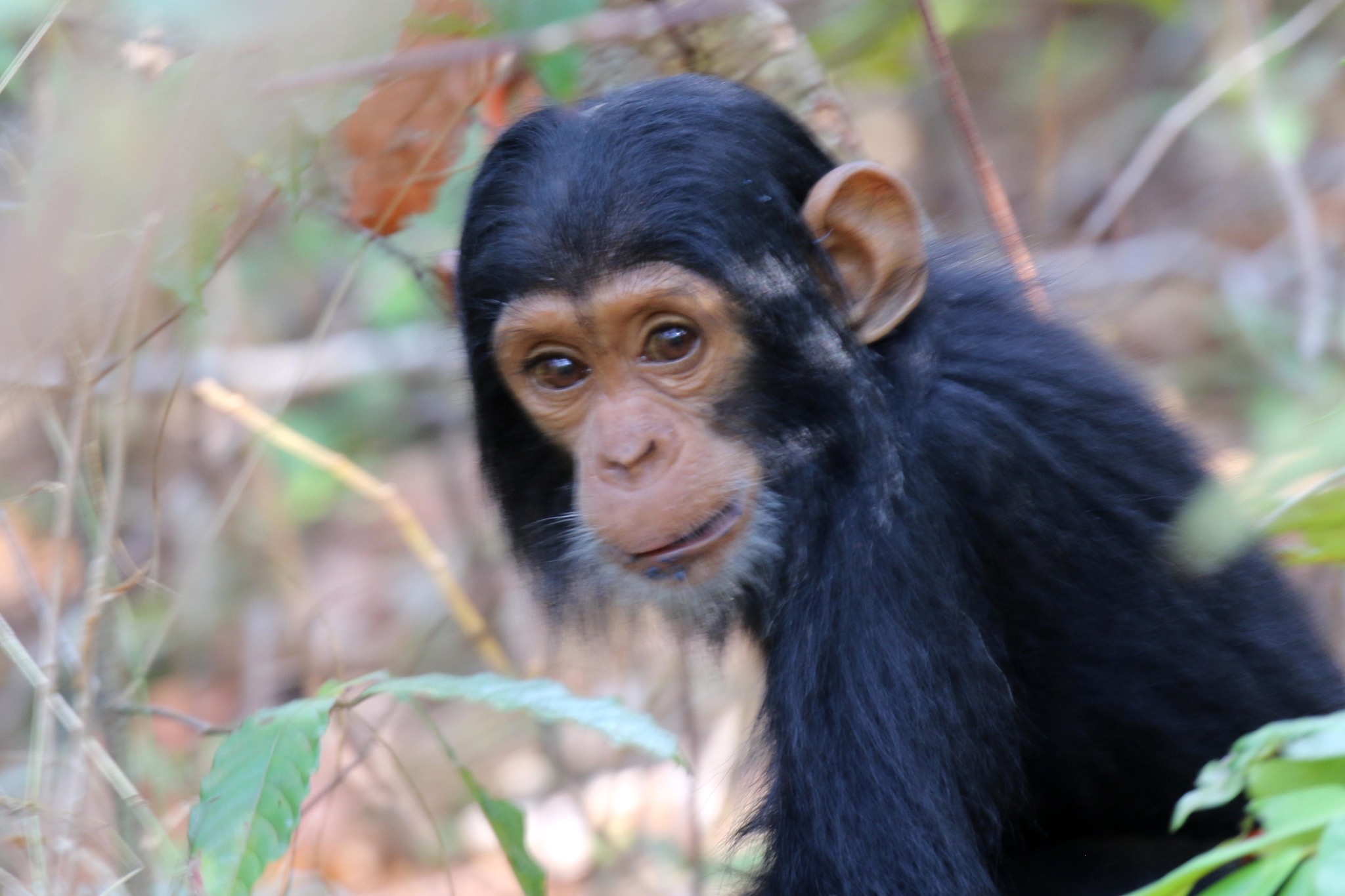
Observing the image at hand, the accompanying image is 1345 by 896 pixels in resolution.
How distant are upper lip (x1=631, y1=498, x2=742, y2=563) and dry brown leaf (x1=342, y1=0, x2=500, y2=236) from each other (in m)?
1.58

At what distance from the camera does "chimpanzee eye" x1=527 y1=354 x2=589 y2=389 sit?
11.3 feet

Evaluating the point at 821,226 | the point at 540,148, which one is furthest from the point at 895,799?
the point at 540,148

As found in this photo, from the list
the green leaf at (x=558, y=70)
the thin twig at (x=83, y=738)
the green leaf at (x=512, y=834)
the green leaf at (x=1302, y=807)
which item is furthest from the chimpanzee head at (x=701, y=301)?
the green leaf at (x=1302, y=807)

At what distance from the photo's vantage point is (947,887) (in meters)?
2.85

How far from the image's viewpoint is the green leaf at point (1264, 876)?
1919 millimetres

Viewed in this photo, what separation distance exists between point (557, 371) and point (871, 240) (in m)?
0.87

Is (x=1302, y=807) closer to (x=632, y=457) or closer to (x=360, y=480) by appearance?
(x=632, y=457)

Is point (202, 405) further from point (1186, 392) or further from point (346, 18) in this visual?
point (1186, 392)

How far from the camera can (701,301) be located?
10.7 ft

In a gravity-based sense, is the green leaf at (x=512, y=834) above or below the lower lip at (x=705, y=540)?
below

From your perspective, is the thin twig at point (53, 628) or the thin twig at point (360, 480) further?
Answer: the thin twig at point (360, 480)

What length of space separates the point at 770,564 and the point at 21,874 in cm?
304

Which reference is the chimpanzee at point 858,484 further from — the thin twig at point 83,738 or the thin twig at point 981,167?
the thin twig at point 83,738

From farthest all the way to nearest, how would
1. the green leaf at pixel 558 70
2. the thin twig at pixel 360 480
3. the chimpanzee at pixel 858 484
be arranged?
the thin twig at pixel 360 480
the green leaf at pixel 558 70
the chimpanzee at pixel 858 484
